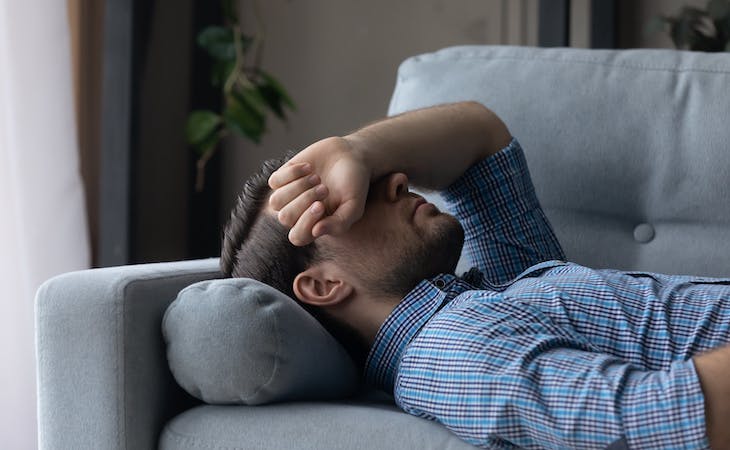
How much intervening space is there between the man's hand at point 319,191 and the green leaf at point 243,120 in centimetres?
148

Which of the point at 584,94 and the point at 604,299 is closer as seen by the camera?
the point at 604,299

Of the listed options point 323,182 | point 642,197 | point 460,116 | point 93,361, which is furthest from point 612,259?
point 93,361

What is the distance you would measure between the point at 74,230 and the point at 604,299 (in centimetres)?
154

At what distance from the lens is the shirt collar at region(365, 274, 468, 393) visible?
1197 millimetres

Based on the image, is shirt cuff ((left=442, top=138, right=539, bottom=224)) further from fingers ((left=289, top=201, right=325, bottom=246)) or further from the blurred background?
the blurred background

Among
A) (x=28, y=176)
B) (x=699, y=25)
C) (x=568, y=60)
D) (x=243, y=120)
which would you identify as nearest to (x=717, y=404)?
(x=568, y=60)

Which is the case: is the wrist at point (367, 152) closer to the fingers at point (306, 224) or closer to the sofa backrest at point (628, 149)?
the fingers at point (306, 224)

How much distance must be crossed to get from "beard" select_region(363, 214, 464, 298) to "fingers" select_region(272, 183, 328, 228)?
129 mm

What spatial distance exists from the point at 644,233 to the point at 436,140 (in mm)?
381

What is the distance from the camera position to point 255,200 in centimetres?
133

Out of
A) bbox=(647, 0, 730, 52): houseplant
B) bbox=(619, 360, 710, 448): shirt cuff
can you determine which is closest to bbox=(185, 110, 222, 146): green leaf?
bbox=(647, 0, 730, 52): houseplant

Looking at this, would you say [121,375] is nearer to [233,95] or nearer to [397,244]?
[397,244]

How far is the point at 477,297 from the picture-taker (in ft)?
3.74

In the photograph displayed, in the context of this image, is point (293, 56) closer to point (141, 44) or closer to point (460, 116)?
point (141, 44)
